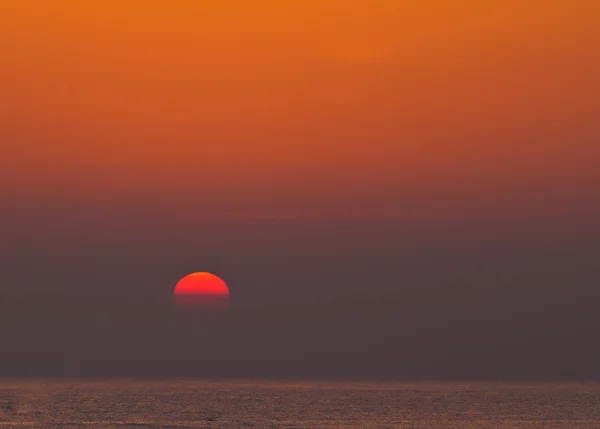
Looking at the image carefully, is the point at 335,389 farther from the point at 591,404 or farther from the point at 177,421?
the point at 177,421

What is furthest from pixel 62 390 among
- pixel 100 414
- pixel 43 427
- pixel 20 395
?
pixel 43 427

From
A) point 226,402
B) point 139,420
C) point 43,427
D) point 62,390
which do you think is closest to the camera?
point 43,427

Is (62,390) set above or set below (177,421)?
above

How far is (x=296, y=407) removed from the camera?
65.3 meters

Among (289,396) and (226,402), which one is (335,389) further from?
(226,402)

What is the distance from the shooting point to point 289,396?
7600cm

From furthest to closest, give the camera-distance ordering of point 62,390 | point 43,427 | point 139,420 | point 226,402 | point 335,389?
point 335,389, point 62,390, point 226,402, point 139,420, point 43,427

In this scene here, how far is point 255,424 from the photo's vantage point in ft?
179

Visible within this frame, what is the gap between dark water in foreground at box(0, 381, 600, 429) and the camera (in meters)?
55.0

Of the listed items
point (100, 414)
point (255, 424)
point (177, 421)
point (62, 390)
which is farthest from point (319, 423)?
point (62, 390)

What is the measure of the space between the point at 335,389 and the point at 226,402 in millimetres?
19189

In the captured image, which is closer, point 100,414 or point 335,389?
point 100,414

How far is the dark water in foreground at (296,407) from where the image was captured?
55000 mm

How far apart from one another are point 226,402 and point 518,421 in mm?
19693
